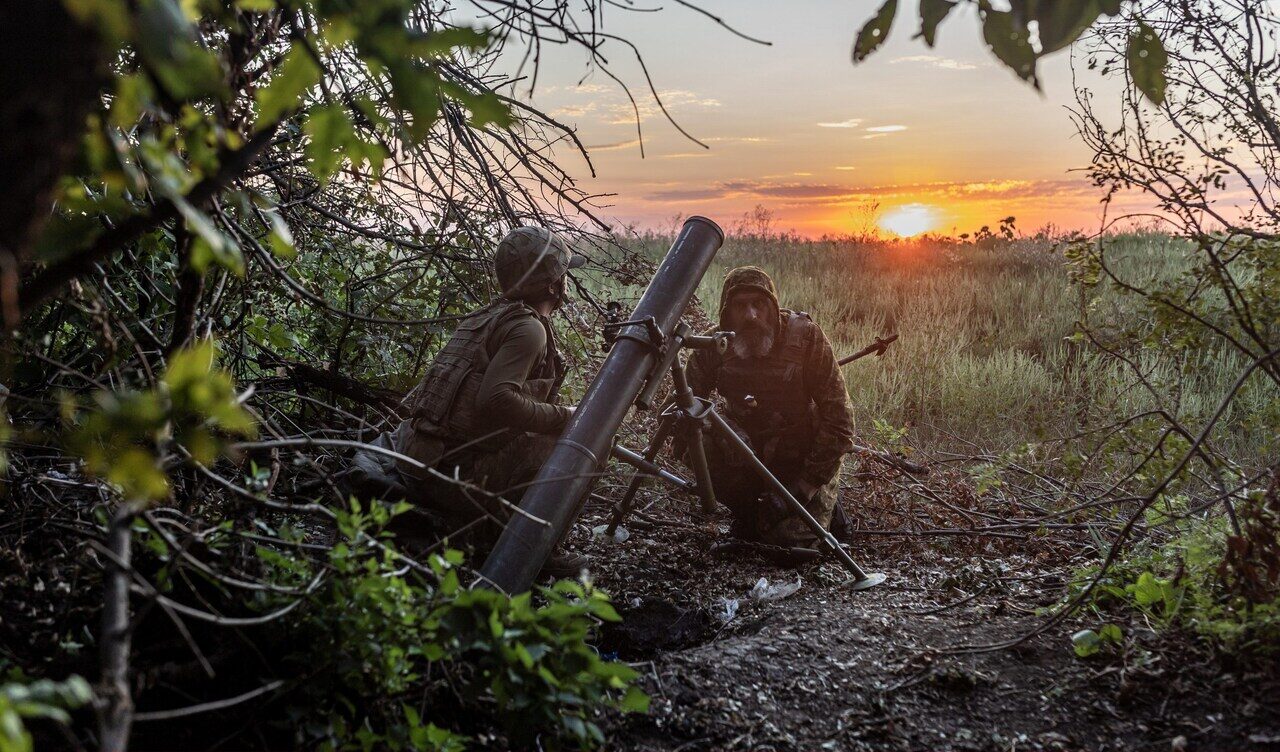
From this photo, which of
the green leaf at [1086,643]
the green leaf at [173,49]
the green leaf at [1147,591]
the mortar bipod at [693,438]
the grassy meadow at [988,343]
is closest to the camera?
the green leaf at [173,49]

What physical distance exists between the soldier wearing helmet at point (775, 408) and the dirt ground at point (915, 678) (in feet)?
2.43

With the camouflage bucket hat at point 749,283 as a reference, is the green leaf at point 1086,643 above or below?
below

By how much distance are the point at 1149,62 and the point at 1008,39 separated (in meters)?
0.24

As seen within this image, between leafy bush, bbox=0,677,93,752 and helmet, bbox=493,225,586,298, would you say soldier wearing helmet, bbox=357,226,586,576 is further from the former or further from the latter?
leafy bush, bbox=0,677,93,752

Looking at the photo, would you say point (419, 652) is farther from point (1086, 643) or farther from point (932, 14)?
point (1086, 643)

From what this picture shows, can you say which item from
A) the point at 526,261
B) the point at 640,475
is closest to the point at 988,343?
the point at 640,475

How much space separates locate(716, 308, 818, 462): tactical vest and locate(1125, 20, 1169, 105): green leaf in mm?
3290

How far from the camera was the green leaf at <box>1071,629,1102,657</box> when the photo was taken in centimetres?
285

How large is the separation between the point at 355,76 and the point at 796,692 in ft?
9.36

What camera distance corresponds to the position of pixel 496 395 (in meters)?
3.72

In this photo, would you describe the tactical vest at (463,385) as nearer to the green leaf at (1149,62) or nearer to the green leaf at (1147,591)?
the green leaf at (1147,591)

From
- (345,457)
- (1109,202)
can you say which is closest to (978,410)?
(1109,202)

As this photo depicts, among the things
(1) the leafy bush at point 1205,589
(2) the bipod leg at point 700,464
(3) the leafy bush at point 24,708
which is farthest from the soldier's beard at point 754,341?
(3) the leafy bush at point 24,708

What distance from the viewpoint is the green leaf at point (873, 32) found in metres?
1.53
